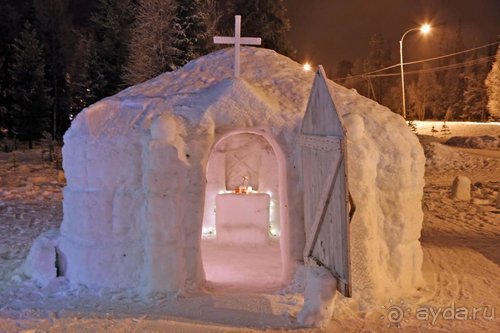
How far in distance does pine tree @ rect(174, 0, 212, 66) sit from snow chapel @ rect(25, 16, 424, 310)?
10.9 meters

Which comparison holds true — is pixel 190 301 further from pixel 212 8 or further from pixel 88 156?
pixel 212 8

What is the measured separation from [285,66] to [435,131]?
2787 centimetres

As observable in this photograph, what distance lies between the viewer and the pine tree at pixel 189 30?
62.0 feet

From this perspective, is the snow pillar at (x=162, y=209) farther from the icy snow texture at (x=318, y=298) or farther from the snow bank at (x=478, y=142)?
the snow bank at (x=478, y=142)

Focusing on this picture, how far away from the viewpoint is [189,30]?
19125 millimetres

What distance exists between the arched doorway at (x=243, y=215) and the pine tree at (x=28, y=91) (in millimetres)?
23161

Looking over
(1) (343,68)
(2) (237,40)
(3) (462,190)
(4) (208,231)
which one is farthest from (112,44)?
(1) (343,68)

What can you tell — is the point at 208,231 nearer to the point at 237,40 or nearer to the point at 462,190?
the point at 237,40

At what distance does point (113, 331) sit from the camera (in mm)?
5941

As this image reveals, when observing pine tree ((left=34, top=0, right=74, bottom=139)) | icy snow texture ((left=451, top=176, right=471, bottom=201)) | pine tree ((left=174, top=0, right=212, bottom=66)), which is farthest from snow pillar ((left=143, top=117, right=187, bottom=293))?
pine tree ((left=34, top=0, right=74, bottom=139))

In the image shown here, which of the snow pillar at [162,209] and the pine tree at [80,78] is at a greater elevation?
the pine tree at [80,78]

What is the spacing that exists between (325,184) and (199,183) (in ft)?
7.24

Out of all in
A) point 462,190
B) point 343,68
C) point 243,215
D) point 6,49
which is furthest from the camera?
point 343,68

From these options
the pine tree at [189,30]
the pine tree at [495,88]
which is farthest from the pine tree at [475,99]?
the pine tree at [189,30]
